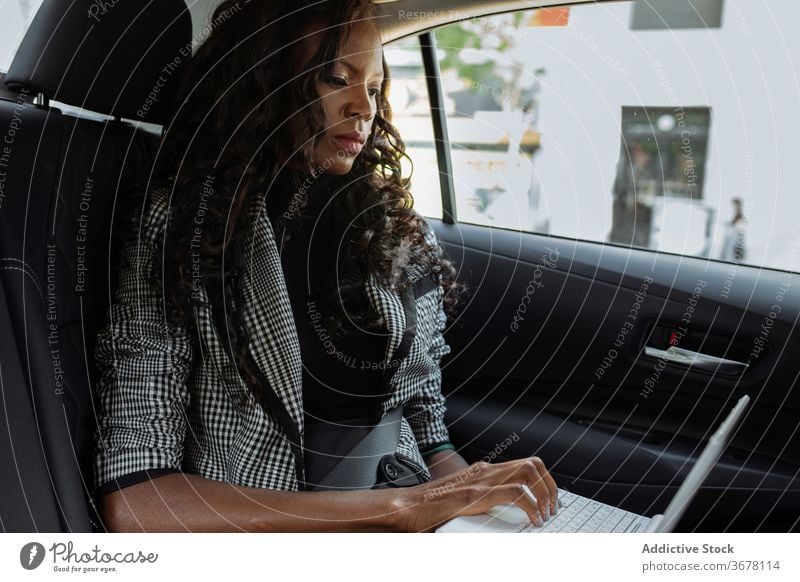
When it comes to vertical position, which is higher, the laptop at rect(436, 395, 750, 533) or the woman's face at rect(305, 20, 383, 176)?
the woman's face at rect(305, 20, 383, 176)

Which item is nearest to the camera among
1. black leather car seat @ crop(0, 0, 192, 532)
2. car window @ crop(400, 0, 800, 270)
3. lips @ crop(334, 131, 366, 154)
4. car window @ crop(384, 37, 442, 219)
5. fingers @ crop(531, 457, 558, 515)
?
black leather car seat @ crop(0, 0, 192, 532)

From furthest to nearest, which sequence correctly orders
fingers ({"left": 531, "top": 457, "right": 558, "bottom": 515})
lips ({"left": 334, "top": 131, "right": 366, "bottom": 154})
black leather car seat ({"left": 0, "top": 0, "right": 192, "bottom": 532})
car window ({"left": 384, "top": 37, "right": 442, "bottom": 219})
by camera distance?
car window ({"left": 384, "top": 37, "right": 442, "bottom": 219}), lips ({"left": 334, "top": 131, "right": 366, "bottom": 154}), fingers ({"left": 531, "top": 457, "right": 558, "bottom": 515}), black leather car seat ({"left": 0, "top": 0, "right": 192, "bottom": 532})

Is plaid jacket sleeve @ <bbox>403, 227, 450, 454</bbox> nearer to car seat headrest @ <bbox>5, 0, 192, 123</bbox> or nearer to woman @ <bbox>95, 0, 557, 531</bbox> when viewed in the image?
woman @ <bbox>95, 0, 557, 531</bbox>

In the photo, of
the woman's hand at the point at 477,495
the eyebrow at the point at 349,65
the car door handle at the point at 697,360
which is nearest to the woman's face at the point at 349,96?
the eyebrow at the point at 349,65

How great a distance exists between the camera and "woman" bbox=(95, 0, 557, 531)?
0.73 metres

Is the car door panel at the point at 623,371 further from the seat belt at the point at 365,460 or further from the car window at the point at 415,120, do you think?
the seat belt at the point at 365,460

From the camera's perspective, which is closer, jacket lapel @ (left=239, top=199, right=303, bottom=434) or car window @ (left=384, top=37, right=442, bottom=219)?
jacket lapel @ (left=239, top=199, right=303, bottom=434)

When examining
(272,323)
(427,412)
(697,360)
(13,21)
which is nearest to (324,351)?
(272,323)

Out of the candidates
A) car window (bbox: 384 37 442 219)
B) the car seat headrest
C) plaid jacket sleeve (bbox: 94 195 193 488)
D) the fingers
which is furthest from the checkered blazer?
car window (bbox: 384 37 442 219)

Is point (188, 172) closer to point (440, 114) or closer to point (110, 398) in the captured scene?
point (110, 398)

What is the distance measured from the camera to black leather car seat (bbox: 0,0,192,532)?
66 cm

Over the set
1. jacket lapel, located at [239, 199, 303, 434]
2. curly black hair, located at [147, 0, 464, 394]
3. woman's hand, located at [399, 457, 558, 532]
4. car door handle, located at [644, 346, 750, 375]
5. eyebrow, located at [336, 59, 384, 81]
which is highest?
eyebrow, located at [336, 59, 384, 81]

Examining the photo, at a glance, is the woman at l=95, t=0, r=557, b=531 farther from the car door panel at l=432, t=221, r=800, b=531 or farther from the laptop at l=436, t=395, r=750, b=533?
the car door panel at l=432, t=221, r=800, b=531
